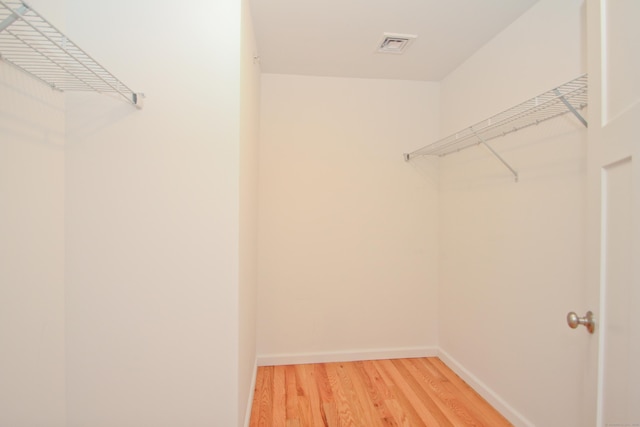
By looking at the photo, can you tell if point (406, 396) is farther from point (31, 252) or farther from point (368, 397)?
point (31, 252)

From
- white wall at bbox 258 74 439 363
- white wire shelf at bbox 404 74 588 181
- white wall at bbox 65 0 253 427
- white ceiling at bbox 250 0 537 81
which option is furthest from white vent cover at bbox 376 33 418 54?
white wall at bbox 65 0 253 427

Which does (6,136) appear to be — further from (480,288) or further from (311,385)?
(480,288)

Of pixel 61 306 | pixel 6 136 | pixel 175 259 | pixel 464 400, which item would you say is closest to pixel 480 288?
pixel 464 400

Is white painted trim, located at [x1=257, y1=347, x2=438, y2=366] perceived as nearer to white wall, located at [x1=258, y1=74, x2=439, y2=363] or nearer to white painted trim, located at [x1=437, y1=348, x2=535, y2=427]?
white wall, located at [x1=258, y1=74, x2=439, y2=363]

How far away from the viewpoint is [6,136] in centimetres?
101

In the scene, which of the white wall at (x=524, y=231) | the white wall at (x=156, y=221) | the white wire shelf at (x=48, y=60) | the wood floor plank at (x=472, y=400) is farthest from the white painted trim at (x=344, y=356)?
the white wire shelf at (x=48, y=60)

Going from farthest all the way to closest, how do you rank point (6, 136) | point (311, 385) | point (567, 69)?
1. point (311, 385)
2. point (567, 69)
3. point (6, 136)

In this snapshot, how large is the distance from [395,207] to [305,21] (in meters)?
1.50

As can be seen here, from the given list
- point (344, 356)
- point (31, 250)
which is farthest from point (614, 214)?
point (344, 356)

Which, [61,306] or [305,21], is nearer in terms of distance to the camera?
[61,306]

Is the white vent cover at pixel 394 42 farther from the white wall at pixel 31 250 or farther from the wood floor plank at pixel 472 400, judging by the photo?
the wood floor plank at pixel 472 400

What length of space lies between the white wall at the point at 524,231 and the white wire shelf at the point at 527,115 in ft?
0.20

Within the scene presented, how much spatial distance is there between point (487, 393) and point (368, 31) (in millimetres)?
2412

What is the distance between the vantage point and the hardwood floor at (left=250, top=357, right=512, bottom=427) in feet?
5.73
